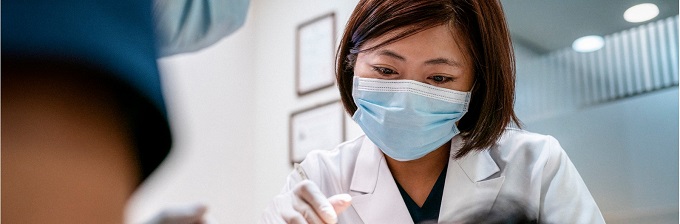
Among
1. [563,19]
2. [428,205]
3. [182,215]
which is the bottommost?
[428,205]

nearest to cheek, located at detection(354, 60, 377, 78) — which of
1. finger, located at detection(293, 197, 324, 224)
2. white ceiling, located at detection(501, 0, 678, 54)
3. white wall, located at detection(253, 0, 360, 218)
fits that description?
white wall, located at detection(253, 0, 360, 218)

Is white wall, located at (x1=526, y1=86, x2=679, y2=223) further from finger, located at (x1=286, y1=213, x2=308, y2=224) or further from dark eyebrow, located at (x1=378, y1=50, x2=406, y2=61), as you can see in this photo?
finger, located at (x1=286, y1=213, x2=308, y2=224)

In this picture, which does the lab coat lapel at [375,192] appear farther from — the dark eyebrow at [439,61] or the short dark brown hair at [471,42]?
the dark eyebrow at [439,61]

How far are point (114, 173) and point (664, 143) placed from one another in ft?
3.90

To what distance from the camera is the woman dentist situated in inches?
44.5

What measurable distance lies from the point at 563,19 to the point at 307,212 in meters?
0.88

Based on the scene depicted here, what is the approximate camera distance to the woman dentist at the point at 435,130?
3.71 feet

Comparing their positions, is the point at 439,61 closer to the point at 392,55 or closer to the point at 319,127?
the point at 392,55

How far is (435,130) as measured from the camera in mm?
1169

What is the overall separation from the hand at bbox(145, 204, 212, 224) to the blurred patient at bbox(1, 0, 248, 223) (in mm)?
67

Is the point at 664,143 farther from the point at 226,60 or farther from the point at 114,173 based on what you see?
the point at 114,173

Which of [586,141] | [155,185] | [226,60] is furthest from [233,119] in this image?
[586,141]

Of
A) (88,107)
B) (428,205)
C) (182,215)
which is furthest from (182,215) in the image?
(428,205)

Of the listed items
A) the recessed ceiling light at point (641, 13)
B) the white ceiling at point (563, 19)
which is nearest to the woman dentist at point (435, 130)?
the white ceiling at point (563, 19)
